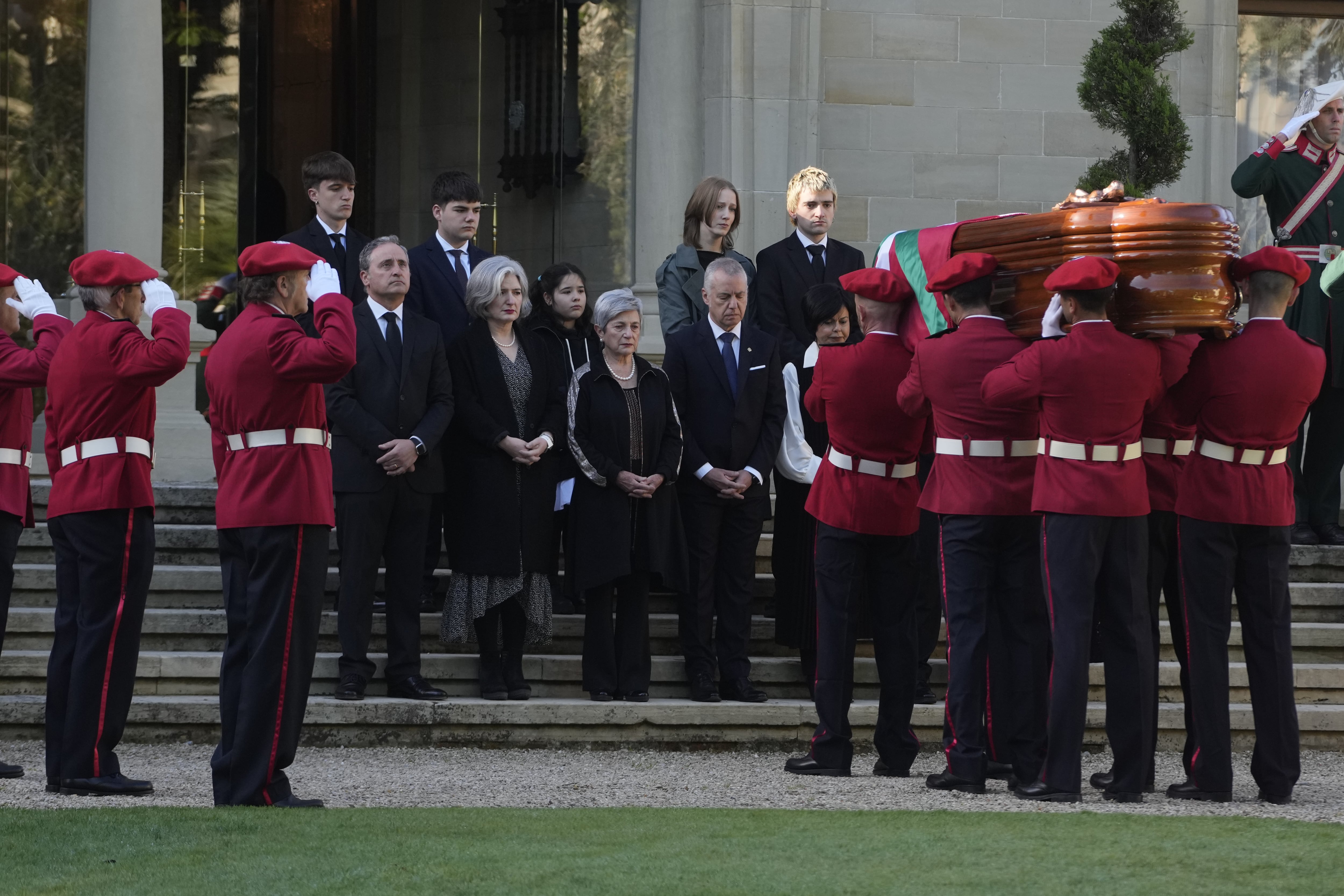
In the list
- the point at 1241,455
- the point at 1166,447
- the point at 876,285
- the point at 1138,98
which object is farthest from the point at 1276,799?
the point at 1138,98

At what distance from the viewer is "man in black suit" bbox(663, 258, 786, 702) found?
28.3 feet

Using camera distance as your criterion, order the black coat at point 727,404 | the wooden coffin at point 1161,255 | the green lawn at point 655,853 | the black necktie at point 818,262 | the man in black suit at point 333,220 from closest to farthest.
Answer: the green lawn at point 655,853 < the wooden coffin at point 1161,255 < the black coat at point 727,404 < the man in black suit at point 333,220 < the black necktie at point 818,262

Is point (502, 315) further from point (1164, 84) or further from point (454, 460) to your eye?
point (1164, 84)

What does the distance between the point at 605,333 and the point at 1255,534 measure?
3108 mm

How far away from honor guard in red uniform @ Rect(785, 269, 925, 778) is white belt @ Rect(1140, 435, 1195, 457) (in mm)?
878

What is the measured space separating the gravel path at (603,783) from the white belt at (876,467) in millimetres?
1184

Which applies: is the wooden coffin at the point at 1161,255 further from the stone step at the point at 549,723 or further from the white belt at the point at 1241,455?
the stone step at the point at 549,723

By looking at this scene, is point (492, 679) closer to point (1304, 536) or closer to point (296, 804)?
point (296, 804)

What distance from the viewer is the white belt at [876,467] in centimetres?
746

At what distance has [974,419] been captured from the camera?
7.00 metres

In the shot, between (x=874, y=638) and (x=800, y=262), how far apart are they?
255 cm

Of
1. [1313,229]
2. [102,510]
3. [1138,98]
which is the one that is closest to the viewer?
[102,510]

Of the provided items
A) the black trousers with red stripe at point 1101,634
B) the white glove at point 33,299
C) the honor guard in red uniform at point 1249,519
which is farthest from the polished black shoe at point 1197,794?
the white glove at point 33,299

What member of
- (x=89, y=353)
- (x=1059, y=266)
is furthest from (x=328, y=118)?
(x=1059, y=266)
